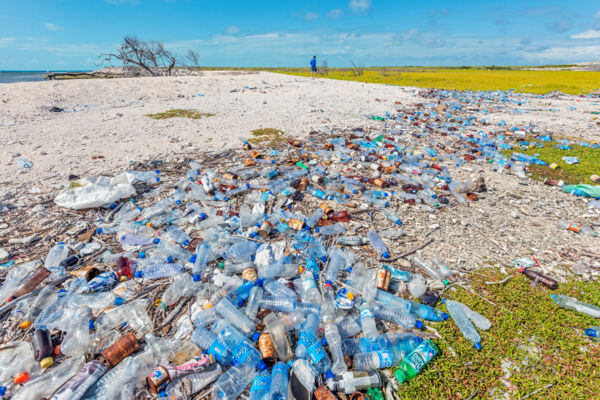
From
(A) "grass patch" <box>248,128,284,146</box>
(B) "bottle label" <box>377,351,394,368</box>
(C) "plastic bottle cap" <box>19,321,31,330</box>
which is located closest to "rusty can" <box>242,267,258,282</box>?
(B) "bottle label" <box>377,351,394,368</box>

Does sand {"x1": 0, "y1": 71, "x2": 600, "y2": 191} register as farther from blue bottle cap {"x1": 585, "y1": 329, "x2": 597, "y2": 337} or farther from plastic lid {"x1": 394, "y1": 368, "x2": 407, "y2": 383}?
blue bottle cap {"x1": 585, "y1": 329, "x2": 597, "y2": 337}

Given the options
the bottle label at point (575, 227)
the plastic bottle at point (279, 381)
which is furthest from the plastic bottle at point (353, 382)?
the bottle label at point (575, 227)

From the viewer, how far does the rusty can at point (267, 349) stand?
1907 millimetres

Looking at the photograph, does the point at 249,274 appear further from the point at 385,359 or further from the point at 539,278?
the point at 539,278

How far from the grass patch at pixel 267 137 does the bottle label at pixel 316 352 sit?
17.8 feet

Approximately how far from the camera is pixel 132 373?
1822 millimetres

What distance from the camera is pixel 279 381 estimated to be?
1785 millimetres

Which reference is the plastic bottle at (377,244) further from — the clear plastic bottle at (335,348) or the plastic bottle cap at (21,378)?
the plastic bottle cap at (21,378)

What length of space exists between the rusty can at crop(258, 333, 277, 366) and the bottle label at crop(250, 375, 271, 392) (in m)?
0.12

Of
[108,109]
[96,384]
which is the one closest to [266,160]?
[96,384]

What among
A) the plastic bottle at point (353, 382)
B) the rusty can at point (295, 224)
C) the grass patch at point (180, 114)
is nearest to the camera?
the plastic bottle at point (353, 382)

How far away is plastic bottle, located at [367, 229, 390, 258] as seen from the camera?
3020 millimetres

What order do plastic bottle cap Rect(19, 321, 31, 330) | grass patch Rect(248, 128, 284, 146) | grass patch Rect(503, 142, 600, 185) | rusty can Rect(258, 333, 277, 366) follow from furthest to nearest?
grass patch Rect(248, 128, 284, 146) < grass patch Rect(503, 142, 600, 185) < plastic bottle cap Rect(19, 321, 31, 330) < rusty can Rect(258, 333, 277, 366)

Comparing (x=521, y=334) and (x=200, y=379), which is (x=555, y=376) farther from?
(x=200, y=379)
